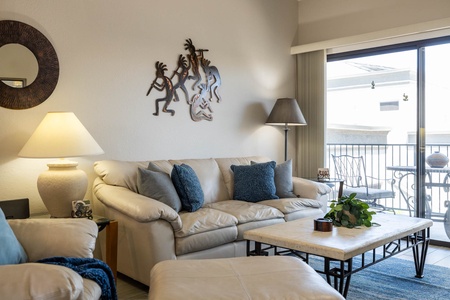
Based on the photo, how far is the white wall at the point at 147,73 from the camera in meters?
3.17

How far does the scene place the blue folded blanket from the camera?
1.84 meters

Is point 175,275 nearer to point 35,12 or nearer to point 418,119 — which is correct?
point 35,12

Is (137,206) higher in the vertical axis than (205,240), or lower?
higher

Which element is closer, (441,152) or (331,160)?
(441,152)

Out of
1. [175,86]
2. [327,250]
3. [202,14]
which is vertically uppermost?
[202,14]

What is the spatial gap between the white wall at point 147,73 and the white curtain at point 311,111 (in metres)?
0.19

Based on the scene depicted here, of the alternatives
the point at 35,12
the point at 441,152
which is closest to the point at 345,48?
the point at 441,152

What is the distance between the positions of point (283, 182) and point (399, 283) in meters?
1.43

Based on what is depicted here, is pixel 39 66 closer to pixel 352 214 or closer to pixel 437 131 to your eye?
pixel 352 214

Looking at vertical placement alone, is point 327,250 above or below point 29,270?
below

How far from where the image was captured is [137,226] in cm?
283

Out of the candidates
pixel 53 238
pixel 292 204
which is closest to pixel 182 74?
pixel 292 204

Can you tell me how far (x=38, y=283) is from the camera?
4.39 feet

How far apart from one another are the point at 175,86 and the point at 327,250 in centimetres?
237
